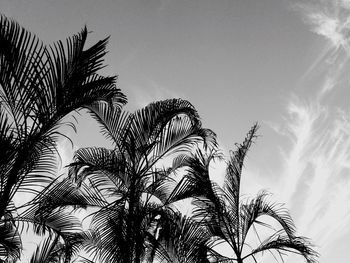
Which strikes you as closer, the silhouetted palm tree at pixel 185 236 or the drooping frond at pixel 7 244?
the drooping frond at pixel 7 244

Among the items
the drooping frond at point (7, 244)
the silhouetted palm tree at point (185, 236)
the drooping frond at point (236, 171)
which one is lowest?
the drooping frond at point (7, 244)

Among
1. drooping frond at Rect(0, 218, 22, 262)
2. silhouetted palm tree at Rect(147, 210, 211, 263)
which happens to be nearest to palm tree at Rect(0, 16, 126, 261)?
drooping frond at Rect(0, 218, 22, 262)

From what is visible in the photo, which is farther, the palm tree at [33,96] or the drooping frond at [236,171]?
the drooping frond at [236,171]

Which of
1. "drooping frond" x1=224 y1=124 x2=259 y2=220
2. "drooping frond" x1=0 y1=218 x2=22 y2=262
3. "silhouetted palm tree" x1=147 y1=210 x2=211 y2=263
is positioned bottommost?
"drooping frond" x1=0 y1=218 x2=22 y2=262

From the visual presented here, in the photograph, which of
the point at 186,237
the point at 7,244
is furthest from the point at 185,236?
the point at 7,244

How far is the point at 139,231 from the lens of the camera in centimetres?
484

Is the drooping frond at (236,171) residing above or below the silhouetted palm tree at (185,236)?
above

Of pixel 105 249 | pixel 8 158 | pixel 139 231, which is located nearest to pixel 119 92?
pixel 8 158

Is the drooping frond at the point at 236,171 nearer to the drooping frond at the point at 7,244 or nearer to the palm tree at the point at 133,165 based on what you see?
the palm tree at the point at 133,165

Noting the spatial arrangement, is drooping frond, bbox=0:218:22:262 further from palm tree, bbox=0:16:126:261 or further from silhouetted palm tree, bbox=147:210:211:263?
silhouetted palm tree, bbox=147:210:211:263

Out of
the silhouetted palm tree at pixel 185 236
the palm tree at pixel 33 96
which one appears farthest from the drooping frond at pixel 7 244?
the silhouetted palm tree at pixel 185 236

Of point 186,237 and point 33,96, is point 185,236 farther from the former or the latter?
point 33,96

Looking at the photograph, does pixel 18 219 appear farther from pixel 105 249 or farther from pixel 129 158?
pixel 129 158

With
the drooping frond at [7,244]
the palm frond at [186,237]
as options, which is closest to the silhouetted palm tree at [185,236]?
the palm frond at [186,237]
